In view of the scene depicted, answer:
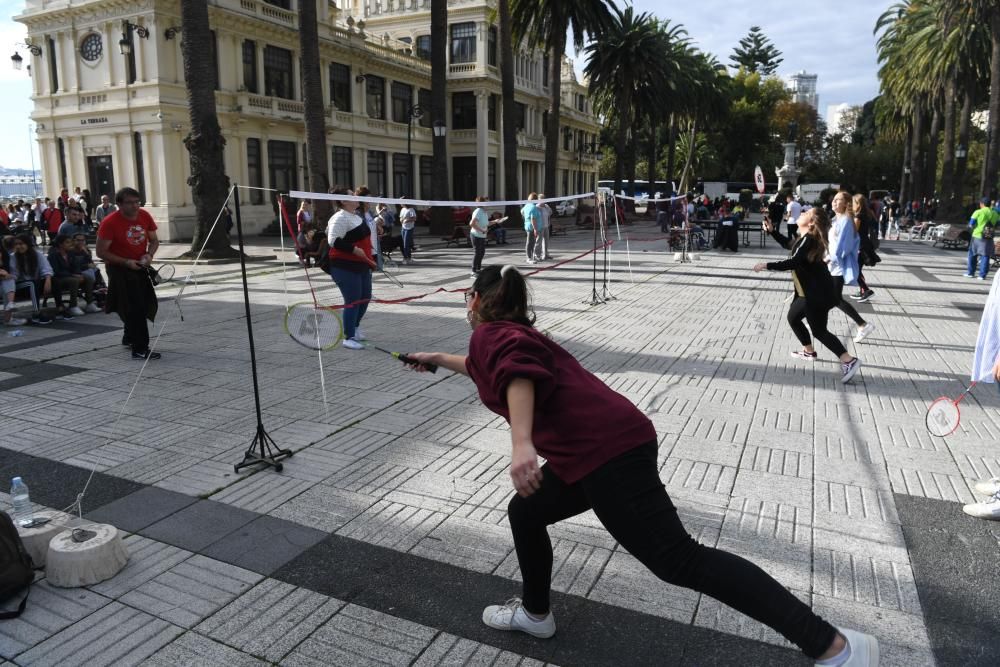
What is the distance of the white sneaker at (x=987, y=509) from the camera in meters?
4.06

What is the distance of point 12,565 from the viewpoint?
3.29 metres

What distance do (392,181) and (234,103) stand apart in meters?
13.5

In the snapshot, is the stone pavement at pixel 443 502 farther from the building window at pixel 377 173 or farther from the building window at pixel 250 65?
the building window at pixel 377 173

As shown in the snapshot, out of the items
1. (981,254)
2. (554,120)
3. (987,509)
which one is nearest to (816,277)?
(987,509)

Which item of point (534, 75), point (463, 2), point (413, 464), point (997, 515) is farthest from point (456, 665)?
point (534, 75)

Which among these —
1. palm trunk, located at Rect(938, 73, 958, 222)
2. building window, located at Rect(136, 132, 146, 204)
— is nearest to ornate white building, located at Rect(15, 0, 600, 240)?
building window, located at Rect(136, 132, 146, 204)

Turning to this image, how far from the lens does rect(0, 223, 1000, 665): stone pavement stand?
9.88 feet

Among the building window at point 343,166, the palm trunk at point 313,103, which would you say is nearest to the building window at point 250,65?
the building window at point 343,166

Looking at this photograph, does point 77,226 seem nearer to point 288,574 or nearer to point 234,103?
point 288,574

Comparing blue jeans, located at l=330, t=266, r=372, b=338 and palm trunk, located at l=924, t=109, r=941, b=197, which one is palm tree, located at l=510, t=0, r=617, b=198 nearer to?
palm trunk, located at l=924, t=109, r=941, b=197

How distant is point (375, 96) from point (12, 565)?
41.8 meters

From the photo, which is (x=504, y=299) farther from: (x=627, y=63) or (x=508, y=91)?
(x=627, y=63)

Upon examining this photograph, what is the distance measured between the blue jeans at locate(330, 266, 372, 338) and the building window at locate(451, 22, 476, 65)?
143 feet

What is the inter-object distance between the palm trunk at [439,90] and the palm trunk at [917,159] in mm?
33584
